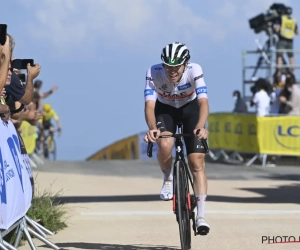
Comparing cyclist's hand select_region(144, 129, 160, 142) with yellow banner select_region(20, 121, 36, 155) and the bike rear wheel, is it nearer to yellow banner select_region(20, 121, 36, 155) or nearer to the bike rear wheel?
the bike rear wheel

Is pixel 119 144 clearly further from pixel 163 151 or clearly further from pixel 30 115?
pixel 163 151

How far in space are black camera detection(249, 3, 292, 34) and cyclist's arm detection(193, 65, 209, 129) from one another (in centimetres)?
1840

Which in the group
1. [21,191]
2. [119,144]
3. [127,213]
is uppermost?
[21,191]

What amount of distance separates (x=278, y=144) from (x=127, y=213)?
33.9ft

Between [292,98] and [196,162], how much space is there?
43.1ft

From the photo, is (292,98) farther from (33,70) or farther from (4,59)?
(4,59)

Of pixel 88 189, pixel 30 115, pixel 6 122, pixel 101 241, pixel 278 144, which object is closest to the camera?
pixel 6 122

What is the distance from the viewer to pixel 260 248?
8.89 meters

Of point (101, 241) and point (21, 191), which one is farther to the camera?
point (101, 241)

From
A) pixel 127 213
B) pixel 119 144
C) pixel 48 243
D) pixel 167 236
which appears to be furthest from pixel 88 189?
pixel 119 144

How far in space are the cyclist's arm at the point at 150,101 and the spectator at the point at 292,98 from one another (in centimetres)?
1249

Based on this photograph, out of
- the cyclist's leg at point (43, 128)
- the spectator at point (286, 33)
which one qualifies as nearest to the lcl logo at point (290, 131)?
the spectator at point (286, 33)

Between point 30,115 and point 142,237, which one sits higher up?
point 30,115

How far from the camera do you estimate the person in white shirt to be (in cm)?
2225
